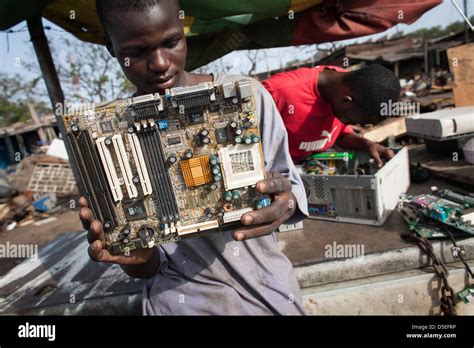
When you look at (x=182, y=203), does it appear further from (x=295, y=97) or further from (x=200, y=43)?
(x=200, y=43)

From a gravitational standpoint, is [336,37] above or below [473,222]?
above

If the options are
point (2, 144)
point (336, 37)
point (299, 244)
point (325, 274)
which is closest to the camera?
point (325, 274)

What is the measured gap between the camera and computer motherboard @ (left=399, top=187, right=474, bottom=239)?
2.41 metres

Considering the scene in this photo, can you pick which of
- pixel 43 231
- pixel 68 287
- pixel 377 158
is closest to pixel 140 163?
pixel 68 287

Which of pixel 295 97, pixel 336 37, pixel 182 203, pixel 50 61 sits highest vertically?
pixel 50 61

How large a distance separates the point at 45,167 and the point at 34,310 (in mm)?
9473

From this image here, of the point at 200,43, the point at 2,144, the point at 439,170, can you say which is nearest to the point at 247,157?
the point at 200,43

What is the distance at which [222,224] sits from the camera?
1553mm

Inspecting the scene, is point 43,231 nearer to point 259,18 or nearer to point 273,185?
point 259,18

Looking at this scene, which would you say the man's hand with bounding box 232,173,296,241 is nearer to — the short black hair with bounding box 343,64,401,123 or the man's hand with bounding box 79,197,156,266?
the man's hand with bounding box 79,197,156,266

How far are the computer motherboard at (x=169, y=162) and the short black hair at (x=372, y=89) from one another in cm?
191

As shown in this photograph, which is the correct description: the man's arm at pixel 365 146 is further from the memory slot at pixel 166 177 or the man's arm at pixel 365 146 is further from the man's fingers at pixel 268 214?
the memory slot at pixel 166 177

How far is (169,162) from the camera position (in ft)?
4.92

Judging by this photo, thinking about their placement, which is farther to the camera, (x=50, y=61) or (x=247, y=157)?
(x=50, y=61)
